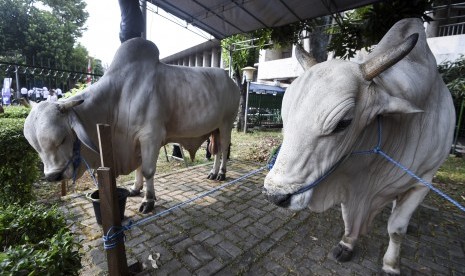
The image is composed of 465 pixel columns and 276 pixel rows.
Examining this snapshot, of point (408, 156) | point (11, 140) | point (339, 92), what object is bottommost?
point (11, 140)

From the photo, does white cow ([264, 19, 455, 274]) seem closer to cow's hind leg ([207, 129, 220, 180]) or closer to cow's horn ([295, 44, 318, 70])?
cow's horn ([295, 44, 318, 70])

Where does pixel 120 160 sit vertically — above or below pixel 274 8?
below

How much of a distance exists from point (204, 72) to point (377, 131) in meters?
2.97

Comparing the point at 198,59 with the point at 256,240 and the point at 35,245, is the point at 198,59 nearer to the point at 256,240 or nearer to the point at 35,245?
the point at 256,240

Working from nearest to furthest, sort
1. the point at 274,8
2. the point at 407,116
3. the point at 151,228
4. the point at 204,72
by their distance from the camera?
the point at 407,116
the point at 151,228
the point at 204,72
the point at 274,8

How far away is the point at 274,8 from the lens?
16.4 ft

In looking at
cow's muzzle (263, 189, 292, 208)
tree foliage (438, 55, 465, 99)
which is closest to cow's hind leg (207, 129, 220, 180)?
cow's muzzle (263, 189, 292, 208)

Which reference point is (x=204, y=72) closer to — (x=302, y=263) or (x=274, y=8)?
(x=274, y=8)

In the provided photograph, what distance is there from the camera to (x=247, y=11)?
516 centimetres

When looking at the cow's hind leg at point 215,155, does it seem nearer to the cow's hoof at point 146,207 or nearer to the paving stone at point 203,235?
the cow's hoof at point 146,207

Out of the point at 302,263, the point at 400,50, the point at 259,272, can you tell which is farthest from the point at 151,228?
the point at 400,50

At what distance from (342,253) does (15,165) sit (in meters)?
3.76

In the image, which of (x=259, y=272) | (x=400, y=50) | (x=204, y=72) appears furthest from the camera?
(x=204, y=72)

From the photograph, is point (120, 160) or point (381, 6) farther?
point (381, 6)
